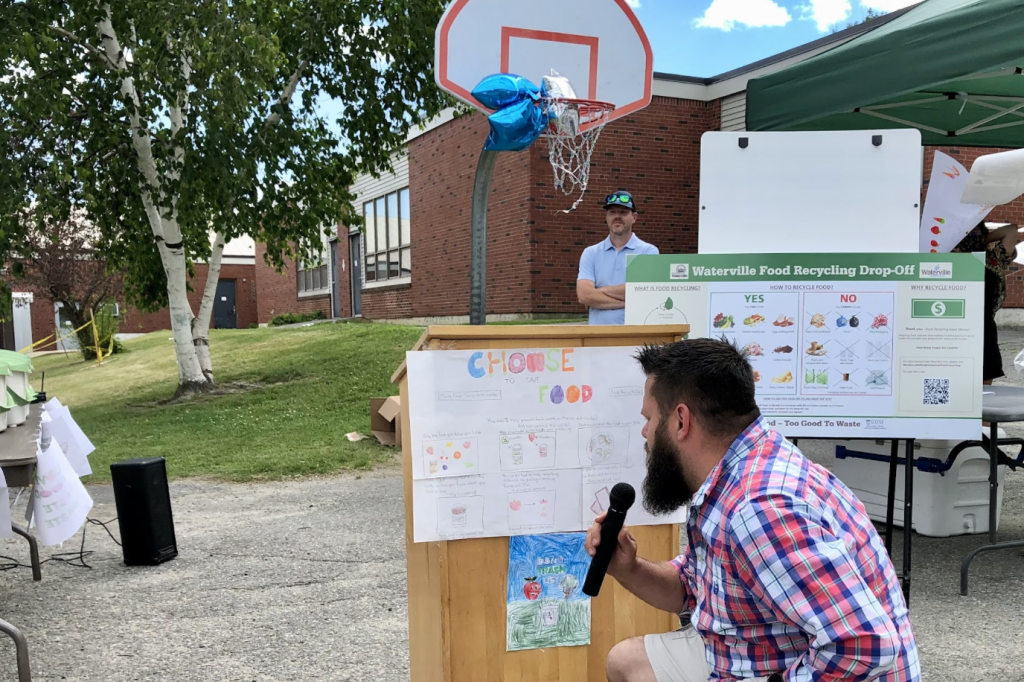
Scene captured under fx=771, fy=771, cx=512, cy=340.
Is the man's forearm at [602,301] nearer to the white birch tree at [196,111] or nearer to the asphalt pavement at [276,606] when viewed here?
the asphalt pavement at [276,606]

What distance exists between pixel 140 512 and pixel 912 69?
17.5 feet

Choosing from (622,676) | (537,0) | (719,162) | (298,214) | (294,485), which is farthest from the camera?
(298,214)

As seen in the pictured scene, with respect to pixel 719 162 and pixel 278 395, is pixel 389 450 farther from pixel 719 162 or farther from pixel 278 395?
pixel 719 162

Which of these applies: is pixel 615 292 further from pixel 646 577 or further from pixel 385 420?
pixel 385 420

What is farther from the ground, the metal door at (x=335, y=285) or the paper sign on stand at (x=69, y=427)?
the metal door at (x=335, y=285)

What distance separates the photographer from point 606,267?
219 inches

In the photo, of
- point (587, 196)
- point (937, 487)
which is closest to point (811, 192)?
point (937, 487)

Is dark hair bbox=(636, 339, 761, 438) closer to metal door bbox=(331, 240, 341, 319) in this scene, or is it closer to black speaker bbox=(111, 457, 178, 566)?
black speaker bbox=(111, 457, 178, 566)

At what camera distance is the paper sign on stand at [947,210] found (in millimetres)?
4430

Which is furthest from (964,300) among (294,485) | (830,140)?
(294,485)

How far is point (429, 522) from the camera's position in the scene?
2428 millimetres

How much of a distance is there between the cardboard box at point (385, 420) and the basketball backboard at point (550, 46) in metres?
5.25

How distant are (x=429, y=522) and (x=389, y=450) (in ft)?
21.5

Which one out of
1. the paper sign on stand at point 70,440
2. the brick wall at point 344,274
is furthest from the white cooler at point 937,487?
the brick wall at point 344,274
